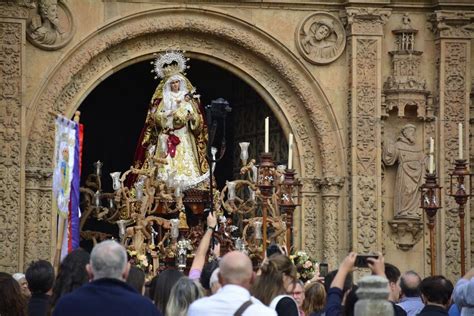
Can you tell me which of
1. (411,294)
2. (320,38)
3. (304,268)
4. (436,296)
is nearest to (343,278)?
(436,296)

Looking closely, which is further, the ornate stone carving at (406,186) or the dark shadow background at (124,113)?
the dark shadow background at (124,113)

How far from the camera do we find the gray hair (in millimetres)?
8883

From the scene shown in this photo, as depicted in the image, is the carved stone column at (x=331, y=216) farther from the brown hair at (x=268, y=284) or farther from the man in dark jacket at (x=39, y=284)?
the brown hair at (x=268, y=284)

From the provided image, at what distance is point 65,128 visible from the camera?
46.8 ft

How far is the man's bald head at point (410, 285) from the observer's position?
13.4m

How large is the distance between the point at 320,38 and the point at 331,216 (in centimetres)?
294

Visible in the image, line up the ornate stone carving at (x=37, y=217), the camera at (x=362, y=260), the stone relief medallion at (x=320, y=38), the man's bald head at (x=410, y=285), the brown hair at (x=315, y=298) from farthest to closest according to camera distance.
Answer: the stone relief medallion at (x=320, y=38) → the ornate stone carving at (x=37, y=217) → the man's bald head at (x=410, y=285) → the brown hair at (x=315, y=298) → the camera at (x=362, y=260)

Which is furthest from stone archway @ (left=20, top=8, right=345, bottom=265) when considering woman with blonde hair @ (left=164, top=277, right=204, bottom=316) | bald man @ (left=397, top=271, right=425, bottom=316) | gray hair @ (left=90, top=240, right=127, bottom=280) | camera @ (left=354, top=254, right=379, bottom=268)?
gray hair @ (left=90, top=240, right=127, bottom=280)

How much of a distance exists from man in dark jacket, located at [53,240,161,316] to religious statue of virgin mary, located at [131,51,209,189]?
49.7ft

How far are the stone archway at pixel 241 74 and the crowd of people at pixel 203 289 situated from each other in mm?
10260

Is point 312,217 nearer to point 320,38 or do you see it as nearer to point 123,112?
point 320,38

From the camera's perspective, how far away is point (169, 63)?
24.5 metres

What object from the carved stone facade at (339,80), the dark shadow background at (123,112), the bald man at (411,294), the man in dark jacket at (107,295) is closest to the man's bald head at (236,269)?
the man in dark jacket at (107,295)

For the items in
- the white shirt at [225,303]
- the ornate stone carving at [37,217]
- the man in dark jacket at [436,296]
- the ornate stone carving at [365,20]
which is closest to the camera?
the white shirt at [225,303]
